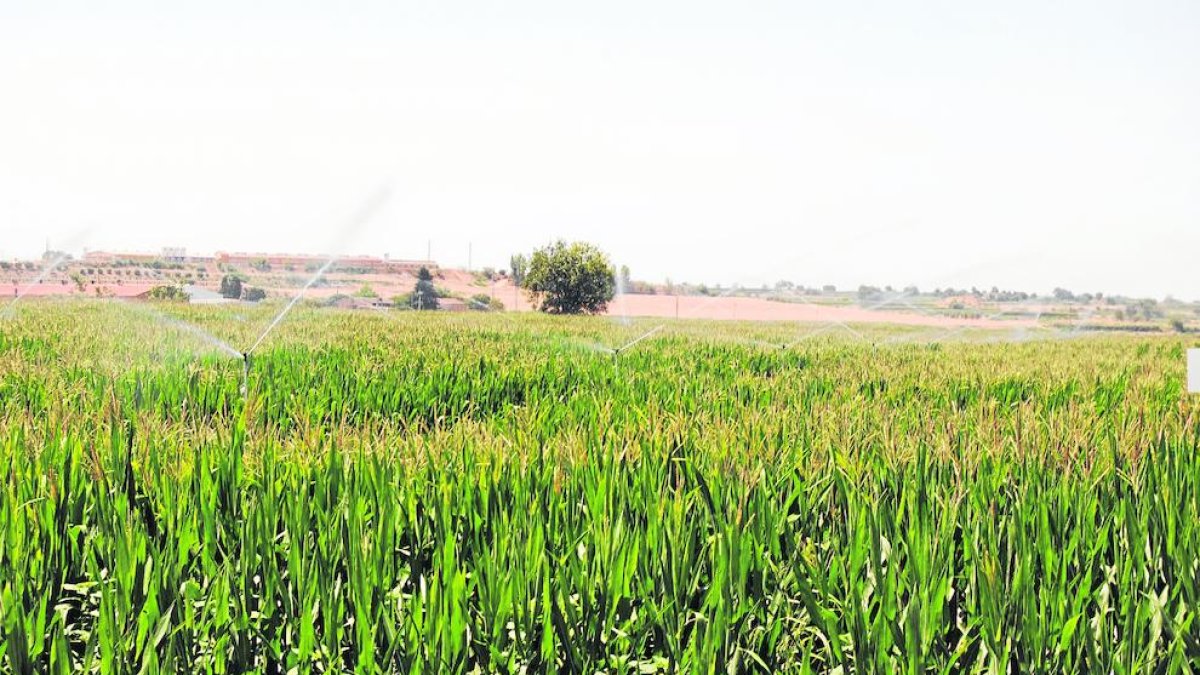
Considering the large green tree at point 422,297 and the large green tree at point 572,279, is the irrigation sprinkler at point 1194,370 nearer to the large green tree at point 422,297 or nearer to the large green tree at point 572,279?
the large green tree at point 422,297

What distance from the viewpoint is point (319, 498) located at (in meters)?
3.02

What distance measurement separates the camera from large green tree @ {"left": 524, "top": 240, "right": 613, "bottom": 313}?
73375 millimetres

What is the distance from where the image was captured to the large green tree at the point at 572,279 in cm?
7338

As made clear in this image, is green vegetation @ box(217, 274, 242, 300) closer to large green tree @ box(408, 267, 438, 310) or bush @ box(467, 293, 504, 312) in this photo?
large green tree @ box(408, 267, 438, 310)

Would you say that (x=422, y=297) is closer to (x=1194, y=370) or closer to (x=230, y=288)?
(x=230, y=288)

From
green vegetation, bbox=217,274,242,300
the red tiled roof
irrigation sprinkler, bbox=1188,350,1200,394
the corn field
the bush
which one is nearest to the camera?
the corn field

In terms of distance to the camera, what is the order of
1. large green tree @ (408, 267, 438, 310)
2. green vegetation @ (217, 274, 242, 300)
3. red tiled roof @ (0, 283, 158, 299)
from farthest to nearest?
1. large green tree @ (408, 267, 438, 310)
2. red tiled roof @ (0, 283, 158, 299)
3. green vegetation @ (217, 274, 242, 300)

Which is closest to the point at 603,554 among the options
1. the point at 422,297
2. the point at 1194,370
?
the point at 1194,370

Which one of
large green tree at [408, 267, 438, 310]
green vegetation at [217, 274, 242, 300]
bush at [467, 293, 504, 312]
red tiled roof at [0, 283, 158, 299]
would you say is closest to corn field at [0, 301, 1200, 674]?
green vegetation at [217, 274, 242, 300]

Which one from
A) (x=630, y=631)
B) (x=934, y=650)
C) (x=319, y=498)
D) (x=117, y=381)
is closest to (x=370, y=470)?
(x=319, y=498)

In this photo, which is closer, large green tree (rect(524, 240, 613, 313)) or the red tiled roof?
the red tiled roof

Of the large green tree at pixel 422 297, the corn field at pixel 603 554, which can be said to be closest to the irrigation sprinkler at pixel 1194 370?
the corn field at pixel 603 554

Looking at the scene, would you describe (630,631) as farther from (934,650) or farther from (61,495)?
(61,495)

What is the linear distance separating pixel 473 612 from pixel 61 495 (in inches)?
66.6
